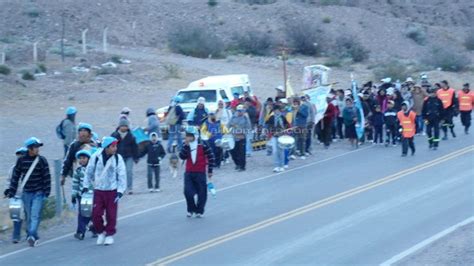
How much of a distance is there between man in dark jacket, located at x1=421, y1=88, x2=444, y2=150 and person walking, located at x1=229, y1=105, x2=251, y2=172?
5518 millimetres

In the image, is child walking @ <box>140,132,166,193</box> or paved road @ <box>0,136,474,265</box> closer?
paved road @ <box>0,136,474,265</box>

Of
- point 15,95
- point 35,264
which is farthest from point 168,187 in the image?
point 15,95

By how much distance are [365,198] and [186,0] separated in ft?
208

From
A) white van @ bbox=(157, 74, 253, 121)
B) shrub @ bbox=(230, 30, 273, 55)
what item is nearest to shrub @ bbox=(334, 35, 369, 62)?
shrub @ bbox=(230, 30, 273, 55)

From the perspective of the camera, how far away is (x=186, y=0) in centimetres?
8131

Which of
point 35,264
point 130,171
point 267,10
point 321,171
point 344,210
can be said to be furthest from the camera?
point 267,10

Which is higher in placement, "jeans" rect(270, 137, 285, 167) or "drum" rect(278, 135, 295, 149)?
"drum" rect(278, 135, 295, 149)

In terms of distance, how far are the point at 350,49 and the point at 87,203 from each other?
53.9 m

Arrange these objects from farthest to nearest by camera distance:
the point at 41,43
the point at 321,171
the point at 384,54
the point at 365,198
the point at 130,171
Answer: the point at 384,54
the point at 41,43
the point at 321,171
the point at 130,171
the point at 365,198

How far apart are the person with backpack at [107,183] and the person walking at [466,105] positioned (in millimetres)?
17206

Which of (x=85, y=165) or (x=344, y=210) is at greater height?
(x=85, y=165)

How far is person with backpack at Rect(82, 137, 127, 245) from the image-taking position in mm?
14891

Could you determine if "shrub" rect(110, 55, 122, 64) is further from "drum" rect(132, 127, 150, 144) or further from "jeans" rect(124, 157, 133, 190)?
"jeans" rect(124, 157, 133, 190)

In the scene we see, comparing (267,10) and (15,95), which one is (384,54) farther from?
(15,95)
